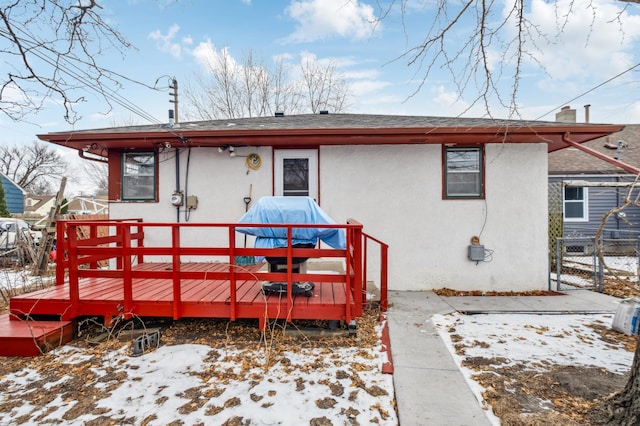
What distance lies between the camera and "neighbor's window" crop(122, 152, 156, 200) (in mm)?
6000

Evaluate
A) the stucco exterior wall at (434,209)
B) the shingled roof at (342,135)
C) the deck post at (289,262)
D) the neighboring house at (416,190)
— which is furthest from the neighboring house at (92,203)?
the deck post at (289,262)

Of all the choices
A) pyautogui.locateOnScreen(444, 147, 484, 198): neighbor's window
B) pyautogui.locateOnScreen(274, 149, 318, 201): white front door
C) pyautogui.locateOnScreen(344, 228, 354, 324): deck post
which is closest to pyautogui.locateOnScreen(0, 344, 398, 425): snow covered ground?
pyautogui.locateOnScreen(344, 228, 354, 324): deck post

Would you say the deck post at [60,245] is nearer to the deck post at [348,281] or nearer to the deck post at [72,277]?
the deck post at [72,277]

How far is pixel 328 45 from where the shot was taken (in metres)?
10.3

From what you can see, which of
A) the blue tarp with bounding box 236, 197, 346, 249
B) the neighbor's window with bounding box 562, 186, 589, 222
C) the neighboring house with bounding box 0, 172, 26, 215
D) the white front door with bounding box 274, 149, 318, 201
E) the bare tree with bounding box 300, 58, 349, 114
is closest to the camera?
the blue tarp with bounding box 236, 197, 346, 249

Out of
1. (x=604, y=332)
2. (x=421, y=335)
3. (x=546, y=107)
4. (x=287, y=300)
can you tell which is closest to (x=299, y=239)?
(x=287, y=300)

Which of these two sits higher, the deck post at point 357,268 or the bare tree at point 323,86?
the bare tree at point 323,86

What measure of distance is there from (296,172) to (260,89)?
1279cm

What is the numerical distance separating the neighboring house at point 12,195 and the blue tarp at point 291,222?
24.7 meters

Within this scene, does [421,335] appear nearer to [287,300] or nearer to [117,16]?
[287,300]

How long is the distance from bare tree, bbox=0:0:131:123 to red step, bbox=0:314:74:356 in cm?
249

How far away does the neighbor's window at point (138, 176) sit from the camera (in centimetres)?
600

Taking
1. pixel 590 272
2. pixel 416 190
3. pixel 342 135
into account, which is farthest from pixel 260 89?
pixel 590 272

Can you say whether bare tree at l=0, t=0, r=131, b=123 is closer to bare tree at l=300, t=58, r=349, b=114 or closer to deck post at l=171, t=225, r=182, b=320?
deck post at l=171, t=225, r=182, b=320
